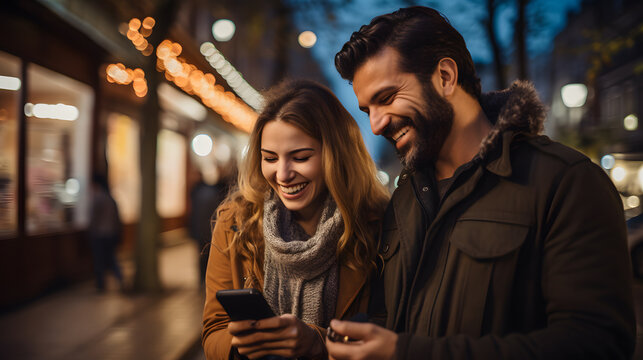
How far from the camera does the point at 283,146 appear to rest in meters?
2.27

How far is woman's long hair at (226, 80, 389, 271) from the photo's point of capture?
232 cm

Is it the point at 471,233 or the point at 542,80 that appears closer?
the point at 471,233

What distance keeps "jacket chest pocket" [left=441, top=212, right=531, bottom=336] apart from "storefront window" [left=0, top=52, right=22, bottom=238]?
773 cm

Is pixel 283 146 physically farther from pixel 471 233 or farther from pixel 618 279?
pixel 618 279

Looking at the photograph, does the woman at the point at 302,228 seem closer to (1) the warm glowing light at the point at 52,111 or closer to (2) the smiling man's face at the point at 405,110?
(2) the smiling man's face at the point at 405,110

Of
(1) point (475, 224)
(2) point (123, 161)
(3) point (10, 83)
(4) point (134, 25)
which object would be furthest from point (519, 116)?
(2) point (123, 161)

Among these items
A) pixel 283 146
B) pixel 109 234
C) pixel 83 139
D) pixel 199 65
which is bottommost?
pixel 109 234

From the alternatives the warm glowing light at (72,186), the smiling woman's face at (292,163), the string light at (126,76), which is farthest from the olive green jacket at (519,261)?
the string light at (126,76)

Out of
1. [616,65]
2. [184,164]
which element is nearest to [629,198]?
[184,164]

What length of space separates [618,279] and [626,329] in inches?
5.5

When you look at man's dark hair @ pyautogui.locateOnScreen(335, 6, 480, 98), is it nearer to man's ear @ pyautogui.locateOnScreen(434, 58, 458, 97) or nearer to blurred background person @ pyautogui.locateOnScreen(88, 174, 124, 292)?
man's ear @ pyautogui.locateOnScreen(434, 58, 458, 97)

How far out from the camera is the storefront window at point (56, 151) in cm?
806

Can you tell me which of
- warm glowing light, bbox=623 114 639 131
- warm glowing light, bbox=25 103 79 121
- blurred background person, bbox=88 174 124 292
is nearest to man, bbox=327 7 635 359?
blurred background person, bbox=88 174 124 292

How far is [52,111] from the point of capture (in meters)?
8.80
